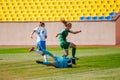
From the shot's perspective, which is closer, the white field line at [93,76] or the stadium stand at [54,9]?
the white field line at [93,76]

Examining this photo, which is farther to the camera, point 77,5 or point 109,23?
point 77,5

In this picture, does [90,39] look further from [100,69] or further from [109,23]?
[100,69]

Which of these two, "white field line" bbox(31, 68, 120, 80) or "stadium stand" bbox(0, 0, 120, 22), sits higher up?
"stadium stand" bbox(0, 0, 120, 22)

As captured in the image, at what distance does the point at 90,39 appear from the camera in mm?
31828

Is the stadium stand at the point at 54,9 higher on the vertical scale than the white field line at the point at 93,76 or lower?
higher

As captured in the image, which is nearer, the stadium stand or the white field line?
the white field line

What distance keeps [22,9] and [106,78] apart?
24974mm

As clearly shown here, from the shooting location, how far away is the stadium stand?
34.0 m

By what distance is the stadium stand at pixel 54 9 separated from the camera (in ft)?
111

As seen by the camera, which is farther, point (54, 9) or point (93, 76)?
point (54, 9)

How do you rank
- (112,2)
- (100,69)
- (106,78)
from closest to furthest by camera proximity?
(106,78)
(100,69)
(112,2)

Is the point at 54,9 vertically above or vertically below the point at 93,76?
above

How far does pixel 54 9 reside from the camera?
115 ft

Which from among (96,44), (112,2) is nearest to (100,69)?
(96,44)
